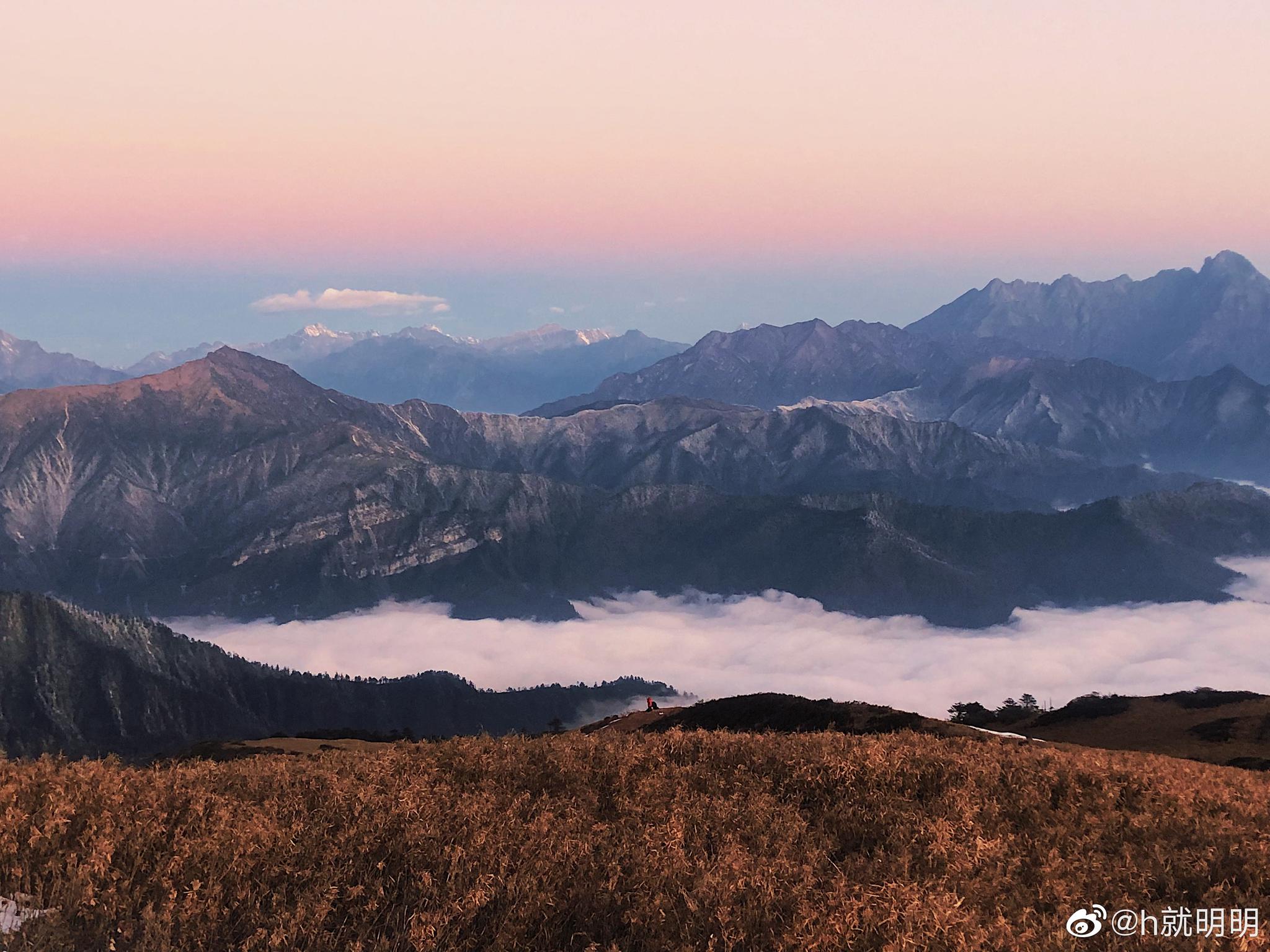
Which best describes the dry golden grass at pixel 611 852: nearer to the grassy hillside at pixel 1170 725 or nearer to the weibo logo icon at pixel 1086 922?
the weibo logo icon at pixel 1086 922

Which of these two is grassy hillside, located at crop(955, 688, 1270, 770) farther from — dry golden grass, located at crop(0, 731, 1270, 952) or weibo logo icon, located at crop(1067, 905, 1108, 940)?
weibo logo icon, located at crop(1067, 905, 1108, 940)

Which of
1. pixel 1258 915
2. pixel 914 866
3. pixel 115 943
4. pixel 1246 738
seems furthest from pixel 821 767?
pixel 1246 738

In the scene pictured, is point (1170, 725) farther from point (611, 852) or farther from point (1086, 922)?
point (611, 852)

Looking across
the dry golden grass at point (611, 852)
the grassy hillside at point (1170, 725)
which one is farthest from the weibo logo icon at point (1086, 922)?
the grassy hillside at point (1170, 725)

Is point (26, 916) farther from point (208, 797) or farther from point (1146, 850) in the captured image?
point (1146, 850)

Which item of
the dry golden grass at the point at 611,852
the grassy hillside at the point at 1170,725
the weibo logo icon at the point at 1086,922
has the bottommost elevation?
the grassy hillside at the point at 1170,725

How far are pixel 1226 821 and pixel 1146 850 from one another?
3140 millimetres

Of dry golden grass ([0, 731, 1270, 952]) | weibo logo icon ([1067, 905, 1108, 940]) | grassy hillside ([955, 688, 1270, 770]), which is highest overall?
dry golden grass ([0, 731, 1270, 952])

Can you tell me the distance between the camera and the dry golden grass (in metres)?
15.1


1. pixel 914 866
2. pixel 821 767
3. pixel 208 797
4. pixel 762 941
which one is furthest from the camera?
pixel 821 767

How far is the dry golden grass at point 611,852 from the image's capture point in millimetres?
15062

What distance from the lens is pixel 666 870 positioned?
17.3m

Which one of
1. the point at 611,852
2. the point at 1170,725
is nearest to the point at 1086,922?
the point at 611,852

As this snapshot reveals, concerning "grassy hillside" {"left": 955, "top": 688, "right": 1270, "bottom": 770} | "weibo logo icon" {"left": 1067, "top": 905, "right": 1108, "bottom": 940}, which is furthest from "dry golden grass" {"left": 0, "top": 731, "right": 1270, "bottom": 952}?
"grassy hillside" {"left": 955, "top": 688, "right": 1270, "bottom": 770}
